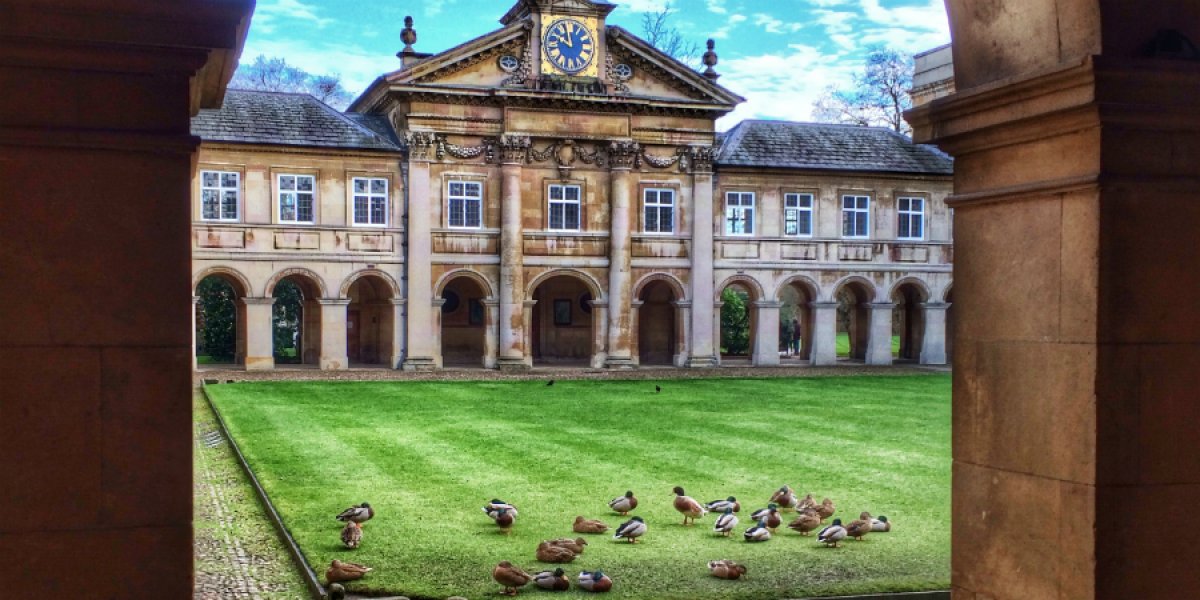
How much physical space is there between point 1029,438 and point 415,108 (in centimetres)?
3323

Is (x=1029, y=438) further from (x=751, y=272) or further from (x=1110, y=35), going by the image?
(x=751, y=272)

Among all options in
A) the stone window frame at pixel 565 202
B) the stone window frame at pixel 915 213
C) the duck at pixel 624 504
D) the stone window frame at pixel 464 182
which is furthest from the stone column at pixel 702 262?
the duck at pixel 624 504

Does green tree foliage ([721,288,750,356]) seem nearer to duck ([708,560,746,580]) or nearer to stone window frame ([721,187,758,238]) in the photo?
stone window frame ([721,187,758,238])

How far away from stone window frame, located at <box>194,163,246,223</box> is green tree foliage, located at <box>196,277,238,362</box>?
6.98 metres

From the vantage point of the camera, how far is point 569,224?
3928 cm

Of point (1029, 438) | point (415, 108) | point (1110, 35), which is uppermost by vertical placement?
point (415, 108)

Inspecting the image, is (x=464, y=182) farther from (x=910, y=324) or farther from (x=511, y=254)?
(x=910, y=324)

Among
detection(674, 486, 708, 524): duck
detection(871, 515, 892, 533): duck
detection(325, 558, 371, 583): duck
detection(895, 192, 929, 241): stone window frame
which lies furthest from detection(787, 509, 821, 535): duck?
detection(895, 192, 929, 241): stone window frame

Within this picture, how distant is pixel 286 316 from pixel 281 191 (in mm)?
11058

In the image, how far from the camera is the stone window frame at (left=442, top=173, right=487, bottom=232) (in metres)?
38.2

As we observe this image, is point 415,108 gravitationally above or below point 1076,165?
above

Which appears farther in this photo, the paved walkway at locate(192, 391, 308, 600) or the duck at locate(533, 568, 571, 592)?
the paved walkway at locate(192, 391, 308, 600)

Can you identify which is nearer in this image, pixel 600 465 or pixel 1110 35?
pixel 1110 35

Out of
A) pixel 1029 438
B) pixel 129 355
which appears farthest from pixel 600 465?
pixel 129 355
